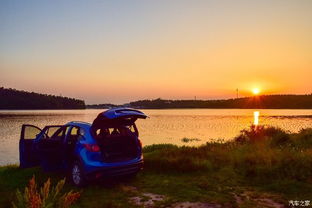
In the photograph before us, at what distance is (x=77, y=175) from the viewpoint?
9.89m

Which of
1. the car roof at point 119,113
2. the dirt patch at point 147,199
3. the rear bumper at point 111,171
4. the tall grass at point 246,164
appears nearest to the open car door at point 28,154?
the rear bumper at point 111,171

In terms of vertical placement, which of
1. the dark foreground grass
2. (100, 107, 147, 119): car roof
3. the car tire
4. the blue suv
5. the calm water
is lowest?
the calm water

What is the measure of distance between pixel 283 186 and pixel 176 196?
11.7ft

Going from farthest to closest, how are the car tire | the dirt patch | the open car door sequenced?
the open car door
the car tire
the dirt patch

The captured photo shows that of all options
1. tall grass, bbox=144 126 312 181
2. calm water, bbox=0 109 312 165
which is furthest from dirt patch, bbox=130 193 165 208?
calm water, bbox=0 109 312 165

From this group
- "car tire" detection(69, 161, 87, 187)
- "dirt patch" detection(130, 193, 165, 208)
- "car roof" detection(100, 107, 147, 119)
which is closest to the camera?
"dirt patch" detection(130, 193, 165, 208)

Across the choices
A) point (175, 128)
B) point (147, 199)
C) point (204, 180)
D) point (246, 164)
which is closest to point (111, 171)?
point (147, 199)

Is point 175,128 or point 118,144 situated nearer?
point 118,144

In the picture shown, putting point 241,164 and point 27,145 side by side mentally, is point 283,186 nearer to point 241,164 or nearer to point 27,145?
point 241,164

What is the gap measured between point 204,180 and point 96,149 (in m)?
3.85

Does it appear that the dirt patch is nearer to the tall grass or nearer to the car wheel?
the car wheel

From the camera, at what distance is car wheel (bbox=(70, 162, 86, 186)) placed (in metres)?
9.63

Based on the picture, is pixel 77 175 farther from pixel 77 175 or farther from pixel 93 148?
pixel 93 148

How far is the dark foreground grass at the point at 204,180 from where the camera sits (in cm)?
863
